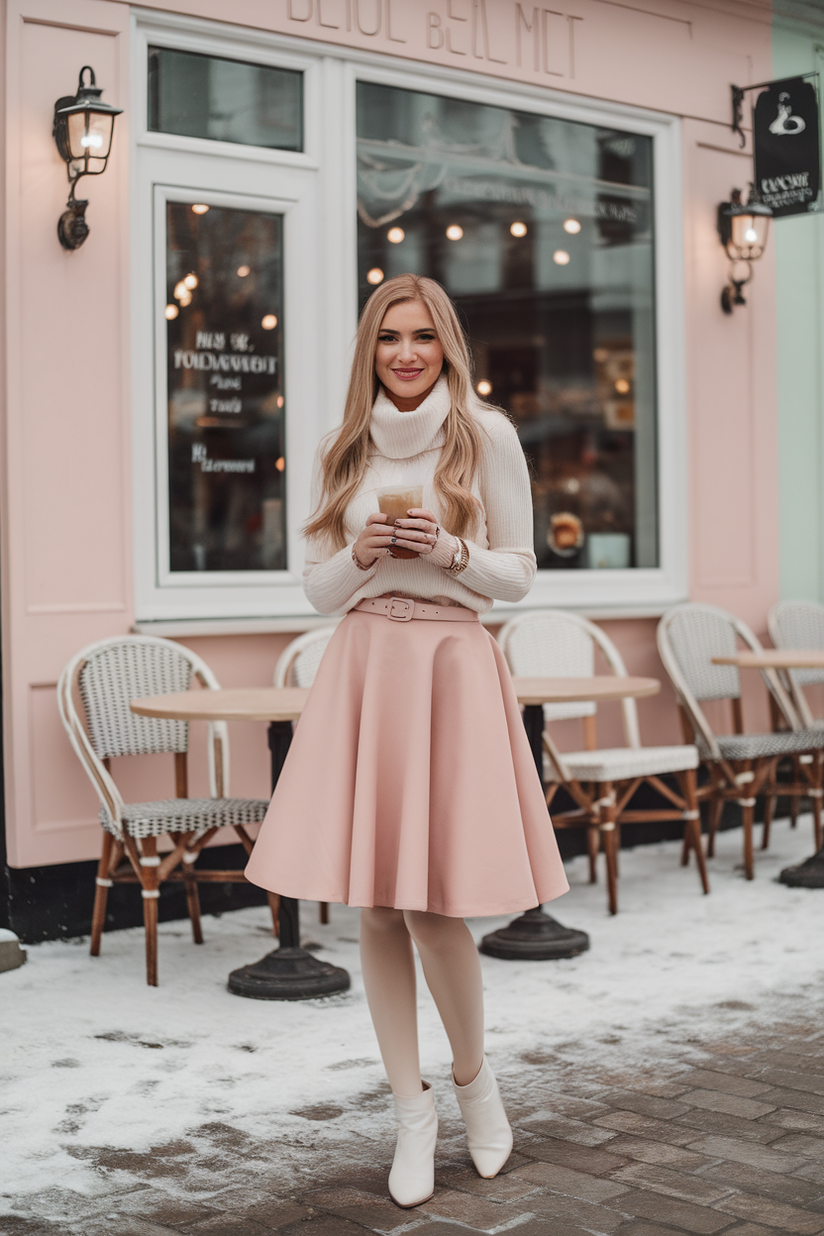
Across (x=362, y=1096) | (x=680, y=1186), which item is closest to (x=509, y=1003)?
(x=362, y=1096)

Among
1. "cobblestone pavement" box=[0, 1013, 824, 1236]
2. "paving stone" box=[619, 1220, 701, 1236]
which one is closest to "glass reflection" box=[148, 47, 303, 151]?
"cobblestone pavement" box=[0, 1013, 824, 1236]

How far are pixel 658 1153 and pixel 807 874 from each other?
2.97m

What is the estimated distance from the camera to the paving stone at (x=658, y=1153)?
2.86m

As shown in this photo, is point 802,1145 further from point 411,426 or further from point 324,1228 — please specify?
point 411,426

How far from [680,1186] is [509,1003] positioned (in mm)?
1366

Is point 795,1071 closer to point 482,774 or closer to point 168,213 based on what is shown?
point 482,774

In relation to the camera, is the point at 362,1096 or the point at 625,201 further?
the point at 625,201

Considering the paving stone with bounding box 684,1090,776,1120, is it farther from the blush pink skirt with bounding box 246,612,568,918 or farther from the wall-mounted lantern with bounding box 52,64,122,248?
the wall-mounted lantern with bounding box 52,64,122,248

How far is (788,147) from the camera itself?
266 inches

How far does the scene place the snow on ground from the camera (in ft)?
10.3

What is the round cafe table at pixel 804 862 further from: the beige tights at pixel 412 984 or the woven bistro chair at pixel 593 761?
the beige tights at pixel 412 984

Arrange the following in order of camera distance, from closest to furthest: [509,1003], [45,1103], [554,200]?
[45,1103] → [509,1003] → [554,200]

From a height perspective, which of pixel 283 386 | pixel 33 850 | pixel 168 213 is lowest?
pixel 33 850

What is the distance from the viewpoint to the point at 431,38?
5.96 metres
